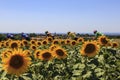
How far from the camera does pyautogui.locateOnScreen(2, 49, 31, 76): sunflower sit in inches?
228

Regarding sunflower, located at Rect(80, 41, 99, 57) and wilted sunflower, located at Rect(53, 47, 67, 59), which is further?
wilted sunflower, located at Rect(53, 47, 67, 59)

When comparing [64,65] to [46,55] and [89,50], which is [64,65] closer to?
[46,55]

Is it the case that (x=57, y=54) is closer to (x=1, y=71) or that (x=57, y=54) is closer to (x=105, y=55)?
(x=105, y=55)

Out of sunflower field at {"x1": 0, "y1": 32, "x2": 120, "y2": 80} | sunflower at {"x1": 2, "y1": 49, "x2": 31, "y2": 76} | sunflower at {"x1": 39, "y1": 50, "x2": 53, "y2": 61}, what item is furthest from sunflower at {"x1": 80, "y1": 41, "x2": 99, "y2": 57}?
sunflower at {"x1": 2, "y1": 49, "x2": 31, "y2": 76}

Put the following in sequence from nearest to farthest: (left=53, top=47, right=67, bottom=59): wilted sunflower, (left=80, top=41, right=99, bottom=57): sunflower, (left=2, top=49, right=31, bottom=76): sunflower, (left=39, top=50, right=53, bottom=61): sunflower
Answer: (left=2, top=49, right=31, bottom=76): sunflower
(left=80, top=41, right=99, bottom=57): sunflower
(left=39, top=50, right=53, bottom=61): sunflower
(left=53, top=47, right=67, bottom=59): wilted sunflower

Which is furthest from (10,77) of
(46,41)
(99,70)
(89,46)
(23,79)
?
(46,41)

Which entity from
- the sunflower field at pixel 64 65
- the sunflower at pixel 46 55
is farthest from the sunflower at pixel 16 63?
the sunflower at pixel 46 55

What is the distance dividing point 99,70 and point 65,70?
237cm

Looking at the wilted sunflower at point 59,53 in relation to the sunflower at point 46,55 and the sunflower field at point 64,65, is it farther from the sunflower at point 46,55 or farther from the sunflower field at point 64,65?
the sunflower at point 46,55

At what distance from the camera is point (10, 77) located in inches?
238

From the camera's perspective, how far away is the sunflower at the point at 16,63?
5.79 meters

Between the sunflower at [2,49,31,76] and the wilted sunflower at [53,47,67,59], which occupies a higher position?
the sunflower at [2,49,31,76]

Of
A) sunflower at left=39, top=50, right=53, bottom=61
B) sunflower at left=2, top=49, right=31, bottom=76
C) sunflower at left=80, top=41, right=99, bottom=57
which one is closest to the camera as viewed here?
sunflower at left=2, top=49, right=31, bottom=76

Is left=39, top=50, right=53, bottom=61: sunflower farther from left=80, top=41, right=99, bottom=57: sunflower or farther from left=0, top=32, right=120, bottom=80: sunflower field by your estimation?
left=80, top=41, right=99, bottom=57: sunflower
